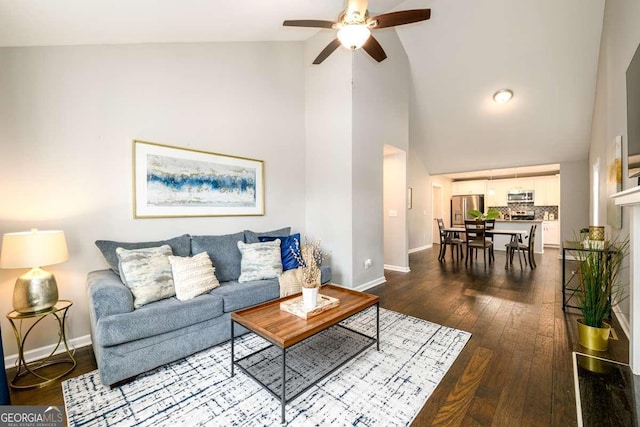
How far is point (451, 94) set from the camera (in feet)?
17.5

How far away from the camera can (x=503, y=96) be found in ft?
16.5

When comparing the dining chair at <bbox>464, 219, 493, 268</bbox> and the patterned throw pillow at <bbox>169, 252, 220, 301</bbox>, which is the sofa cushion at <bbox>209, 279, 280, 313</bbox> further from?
the dining chair at <bbox>464, 219, 493, 268</bbox>

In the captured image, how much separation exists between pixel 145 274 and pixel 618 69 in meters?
4.88

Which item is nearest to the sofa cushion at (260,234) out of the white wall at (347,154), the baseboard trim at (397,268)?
the white wall at (347,154)

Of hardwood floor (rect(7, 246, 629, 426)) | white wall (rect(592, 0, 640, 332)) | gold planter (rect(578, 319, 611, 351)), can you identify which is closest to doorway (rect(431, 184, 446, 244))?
hardwood floor (rect(7, 246, 629, 426))

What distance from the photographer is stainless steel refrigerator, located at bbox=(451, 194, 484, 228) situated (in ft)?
28.0

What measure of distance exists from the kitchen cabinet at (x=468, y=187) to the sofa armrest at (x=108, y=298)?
9.42 metres

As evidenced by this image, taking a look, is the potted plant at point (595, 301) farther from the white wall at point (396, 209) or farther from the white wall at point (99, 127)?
the white wall at point (99, 127)

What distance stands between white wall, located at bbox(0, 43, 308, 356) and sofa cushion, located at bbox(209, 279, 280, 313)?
922mm

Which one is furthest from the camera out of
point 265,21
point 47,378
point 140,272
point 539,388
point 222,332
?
point 265,21

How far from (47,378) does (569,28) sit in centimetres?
711

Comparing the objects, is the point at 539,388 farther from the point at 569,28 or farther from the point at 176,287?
the point at 569,28

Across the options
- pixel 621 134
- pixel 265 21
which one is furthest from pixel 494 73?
pixel 265 21

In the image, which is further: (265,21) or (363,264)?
(363,264)
